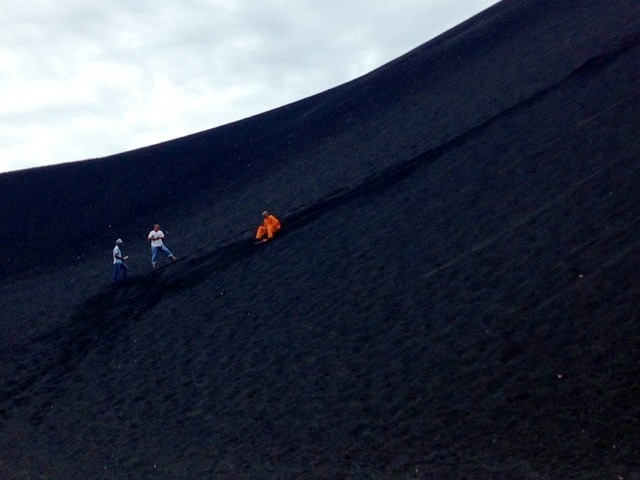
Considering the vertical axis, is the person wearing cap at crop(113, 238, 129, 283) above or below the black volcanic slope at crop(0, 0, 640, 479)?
above

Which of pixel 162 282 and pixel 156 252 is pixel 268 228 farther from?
pixel 156 252

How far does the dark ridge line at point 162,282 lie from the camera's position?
20109 mm

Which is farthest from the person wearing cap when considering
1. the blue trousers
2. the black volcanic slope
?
the blue trousers

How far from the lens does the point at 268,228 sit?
23500 mm

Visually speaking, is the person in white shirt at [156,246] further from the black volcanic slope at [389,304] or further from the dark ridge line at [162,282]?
the dark ridge line at [162,282]

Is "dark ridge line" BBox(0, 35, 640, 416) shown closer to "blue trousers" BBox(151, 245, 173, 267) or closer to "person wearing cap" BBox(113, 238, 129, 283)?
"person wearing cap" BBox(113, 238, 129, 283)

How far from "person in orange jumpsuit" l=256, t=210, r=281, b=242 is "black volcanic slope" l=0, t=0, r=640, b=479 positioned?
35 centimetres

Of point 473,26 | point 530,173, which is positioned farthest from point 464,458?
point 473,26

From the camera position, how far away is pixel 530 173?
787 inches

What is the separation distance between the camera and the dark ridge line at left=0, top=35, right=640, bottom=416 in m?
20.1

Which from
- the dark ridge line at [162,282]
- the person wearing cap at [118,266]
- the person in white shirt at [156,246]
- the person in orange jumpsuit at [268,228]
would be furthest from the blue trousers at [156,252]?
the person in orange jumpsuit at [268,228]

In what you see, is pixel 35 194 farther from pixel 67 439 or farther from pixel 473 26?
pixel 67 439

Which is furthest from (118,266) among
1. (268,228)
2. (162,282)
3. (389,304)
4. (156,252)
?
(389,304)

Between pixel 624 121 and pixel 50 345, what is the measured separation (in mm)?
12687
